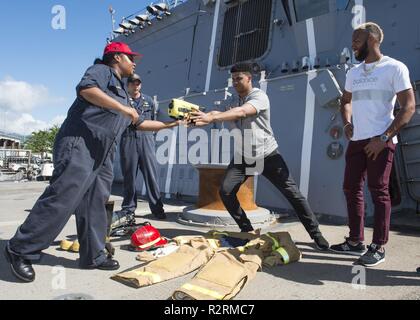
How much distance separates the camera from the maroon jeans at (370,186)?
3.18 meters

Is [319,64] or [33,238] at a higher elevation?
[319,64]

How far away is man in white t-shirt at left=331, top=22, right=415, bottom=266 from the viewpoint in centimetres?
308

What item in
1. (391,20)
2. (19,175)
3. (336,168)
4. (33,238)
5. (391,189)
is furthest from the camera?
(19,175)

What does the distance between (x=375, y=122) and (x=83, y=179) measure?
2416mm

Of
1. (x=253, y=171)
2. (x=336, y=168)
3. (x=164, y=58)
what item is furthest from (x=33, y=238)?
(x=164, y=58)

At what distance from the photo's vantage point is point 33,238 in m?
2.77

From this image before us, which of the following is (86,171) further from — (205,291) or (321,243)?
(321,243)

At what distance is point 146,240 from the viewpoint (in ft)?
12.2

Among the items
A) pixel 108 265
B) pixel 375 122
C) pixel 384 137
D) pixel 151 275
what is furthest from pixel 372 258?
pixel 108 265

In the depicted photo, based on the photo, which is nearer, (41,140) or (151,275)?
(151,275)

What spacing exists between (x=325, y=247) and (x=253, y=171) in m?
1.01

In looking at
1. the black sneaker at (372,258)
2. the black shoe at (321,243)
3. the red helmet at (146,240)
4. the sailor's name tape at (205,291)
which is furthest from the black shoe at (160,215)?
the sailor's name tape at (205,291)

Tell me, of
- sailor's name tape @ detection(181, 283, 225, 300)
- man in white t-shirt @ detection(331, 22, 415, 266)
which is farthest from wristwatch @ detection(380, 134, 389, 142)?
sailor's name tape @ detection(181, 283, 225, 300)

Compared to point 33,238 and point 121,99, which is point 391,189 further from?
point 33,238
